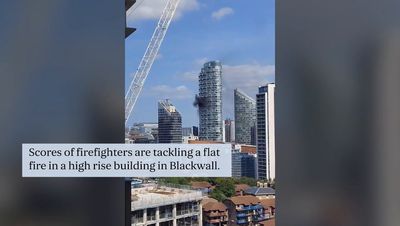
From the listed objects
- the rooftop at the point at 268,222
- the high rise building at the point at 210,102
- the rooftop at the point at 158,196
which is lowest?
the rooftop at the point at 268,222

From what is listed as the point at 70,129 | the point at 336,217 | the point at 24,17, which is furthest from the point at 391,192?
the point at 24,17

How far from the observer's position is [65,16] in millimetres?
2209

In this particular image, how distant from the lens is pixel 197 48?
7.23 ft

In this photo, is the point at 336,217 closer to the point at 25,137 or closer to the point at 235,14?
the point at 235,14

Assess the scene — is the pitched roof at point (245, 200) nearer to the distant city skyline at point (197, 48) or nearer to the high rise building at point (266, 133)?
the high rise building at point (266, 133)

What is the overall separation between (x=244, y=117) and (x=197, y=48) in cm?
46

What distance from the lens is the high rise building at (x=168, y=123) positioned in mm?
2203

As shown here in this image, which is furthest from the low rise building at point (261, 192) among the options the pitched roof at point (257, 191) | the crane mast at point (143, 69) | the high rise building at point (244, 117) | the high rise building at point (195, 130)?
the crane mast at point (143, 69)

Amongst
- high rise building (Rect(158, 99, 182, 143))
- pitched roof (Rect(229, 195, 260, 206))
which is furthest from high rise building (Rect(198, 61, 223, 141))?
pitched roof (Rect(229, 195, 260, 206))

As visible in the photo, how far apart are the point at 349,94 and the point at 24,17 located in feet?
6.03

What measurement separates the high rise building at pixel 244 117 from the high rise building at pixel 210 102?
0.09 m

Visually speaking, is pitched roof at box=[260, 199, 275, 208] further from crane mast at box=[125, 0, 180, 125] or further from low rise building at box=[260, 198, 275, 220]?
crane mast at box=[125, 0, 180, 125]

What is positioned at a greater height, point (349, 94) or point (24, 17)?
point (24, 17)

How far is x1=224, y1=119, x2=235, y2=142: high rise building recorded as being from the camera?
2225mm
